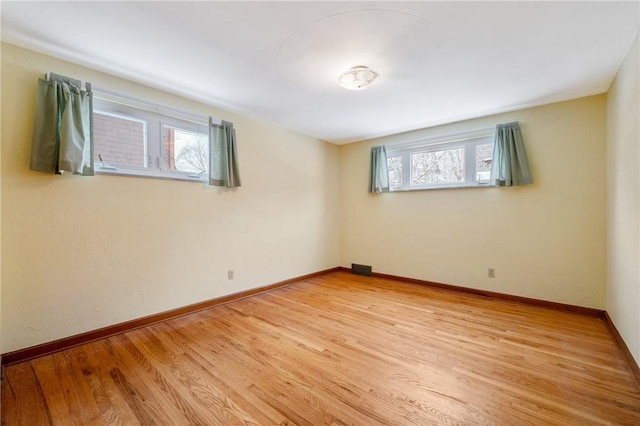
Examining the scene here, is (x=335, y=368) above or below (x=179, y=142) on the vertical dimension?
below

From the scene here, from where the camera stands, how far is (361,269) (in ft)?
15.0

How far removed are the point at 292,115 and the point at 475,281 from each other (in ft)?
10.7

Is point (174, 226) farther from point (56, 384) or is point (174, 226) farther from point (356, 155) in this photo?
point (356, 155)

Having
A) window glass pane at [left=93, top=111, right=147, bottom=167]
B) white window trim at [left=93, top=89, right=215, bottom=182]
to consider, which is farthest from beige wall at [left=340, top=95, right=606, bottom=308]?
window glass pane at [left=93, top=111, right=147, bottom=167]

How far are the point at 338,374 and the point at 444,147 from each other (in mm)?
3324

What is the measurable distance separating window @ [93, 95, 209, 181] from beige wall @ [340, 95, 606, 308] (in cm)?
292

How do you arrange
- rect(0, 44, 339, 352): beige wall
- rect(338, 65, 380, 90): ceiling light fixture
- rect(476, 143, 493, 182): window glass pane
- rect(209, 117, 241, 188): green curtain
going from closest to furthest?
rect(0, 44, 339, 352): beige wall < rect(338, 65, 380, 90): ceiling light fixture < rect(209, 117, 241, 188): green curtain < rect(476, 143, 493, 182): window glass pane

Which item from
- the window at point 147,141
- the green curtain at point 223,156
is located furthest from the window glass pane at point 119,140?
the green curtain at point 223,156

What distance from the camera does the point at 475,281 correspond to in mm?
3443

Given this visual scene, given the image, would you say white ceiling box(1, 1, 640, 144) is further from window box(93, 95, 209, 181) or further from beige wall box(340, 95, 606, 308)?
beige wall box(340, 95, 606, 308)

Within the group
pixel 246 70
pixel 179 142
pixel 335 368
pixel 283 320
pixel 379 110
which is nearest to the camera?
pixel 335 368

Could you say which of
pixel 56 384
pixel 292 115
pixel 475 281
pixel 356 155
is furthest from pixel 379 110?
pixel 56 384

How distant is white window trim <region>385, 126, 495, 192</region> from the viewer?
3.43m

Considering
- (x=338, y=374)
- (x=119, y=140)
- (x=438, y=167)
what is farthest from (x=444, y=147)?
(x=119, y=140)
